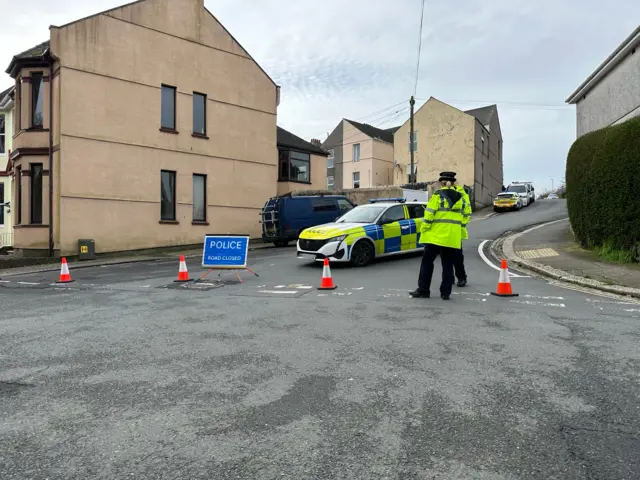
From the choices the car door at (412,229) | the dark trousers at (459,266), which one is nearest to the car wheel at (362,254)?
the car door at (412,229)

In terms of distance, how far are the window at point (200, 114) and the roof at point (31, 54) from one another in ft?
19.3

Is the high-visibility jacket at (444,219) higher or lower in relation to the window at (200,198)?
lower

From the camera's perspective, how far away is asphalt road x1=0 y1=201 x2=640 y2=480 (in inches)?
112

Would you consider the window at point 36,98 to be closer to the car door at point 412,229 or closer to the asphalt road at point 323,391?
the asphalt road at point 323,391

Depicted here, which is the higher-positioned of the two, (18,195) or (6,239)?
(18,195)

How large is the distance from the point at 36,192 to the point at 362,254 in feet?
45.1

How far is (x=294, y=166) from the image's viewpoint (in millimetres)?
27859

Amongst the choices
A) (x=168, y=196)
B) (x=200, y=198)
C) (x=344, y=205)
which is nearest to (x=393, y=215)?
(x=344, y=205)

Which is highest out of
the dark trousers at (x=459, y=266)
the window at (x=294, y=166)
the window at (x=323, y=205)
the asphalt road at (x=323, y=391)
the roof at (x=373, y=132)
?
Answer: the roof at (x=373, y=132)

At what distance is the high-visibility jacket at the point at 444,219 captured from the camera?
823 centimetres

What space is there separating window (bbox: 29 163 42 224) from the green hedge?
18.4m

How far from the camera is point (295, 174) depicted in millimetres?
27922

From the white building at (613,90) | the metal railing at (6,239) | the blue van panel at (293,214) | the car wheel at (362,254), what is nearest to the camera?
the car wheel at (362,254)

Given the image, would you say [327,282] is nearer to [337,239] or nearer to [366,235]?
[337,239]
